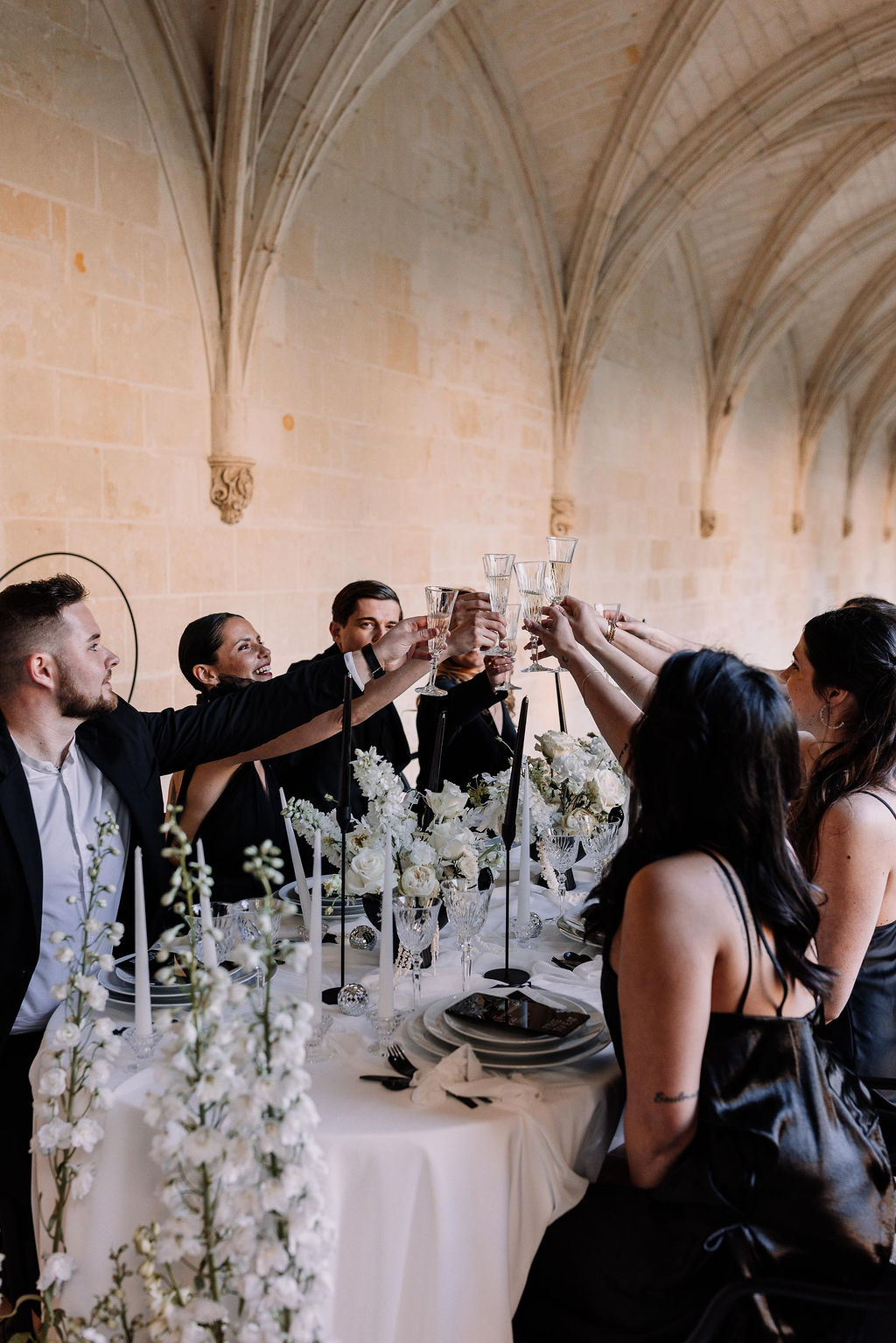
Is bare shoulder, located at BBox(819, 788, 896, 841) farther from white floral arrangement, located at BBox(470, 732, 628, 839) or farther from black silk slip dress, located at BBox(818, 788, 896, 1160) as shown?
white floral arrangement, located at BBox(470, 732, 628, 839)

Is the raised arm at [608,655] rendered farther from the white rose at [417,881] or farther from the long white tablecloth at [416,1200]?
the long white tablecloth at [416,1200]

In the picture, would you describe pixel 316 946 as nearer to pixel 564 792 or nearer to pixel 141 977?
pixel 141 977

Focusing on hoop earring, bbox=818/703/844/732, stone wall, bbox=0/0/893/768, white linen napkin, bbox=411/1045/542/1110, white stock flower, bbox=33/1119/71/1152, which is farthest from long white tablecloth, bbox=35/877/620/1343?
stone wall, bbox=0/0/893/768

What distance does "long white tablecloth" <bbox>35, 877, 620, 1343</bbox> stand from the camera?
1557 mm

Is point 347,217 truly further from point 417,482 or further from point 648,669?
point 648,669

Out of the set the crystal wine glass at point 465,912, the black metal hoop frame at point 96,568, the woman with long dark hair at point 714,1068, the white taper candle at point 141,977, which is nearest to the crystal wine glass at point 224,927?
the white taper candle at point 141,977

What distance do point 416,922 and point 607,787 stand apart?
2.49 ft

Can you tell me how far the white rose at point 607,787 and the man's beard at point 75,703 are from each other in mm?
1178

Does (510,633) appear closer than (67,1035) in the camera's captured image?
No

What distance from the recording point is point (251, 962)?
119cm

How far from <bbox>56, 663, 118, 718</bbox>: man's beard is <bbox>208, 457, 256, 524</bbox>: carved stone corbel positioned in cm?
315

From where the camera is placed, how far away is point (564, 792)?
8.59 feet

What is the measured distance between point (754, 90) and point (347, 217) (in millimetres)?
3610

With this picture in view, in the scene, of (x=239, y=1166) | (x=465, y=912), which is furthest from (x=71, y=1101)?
(x=465, y=912)
